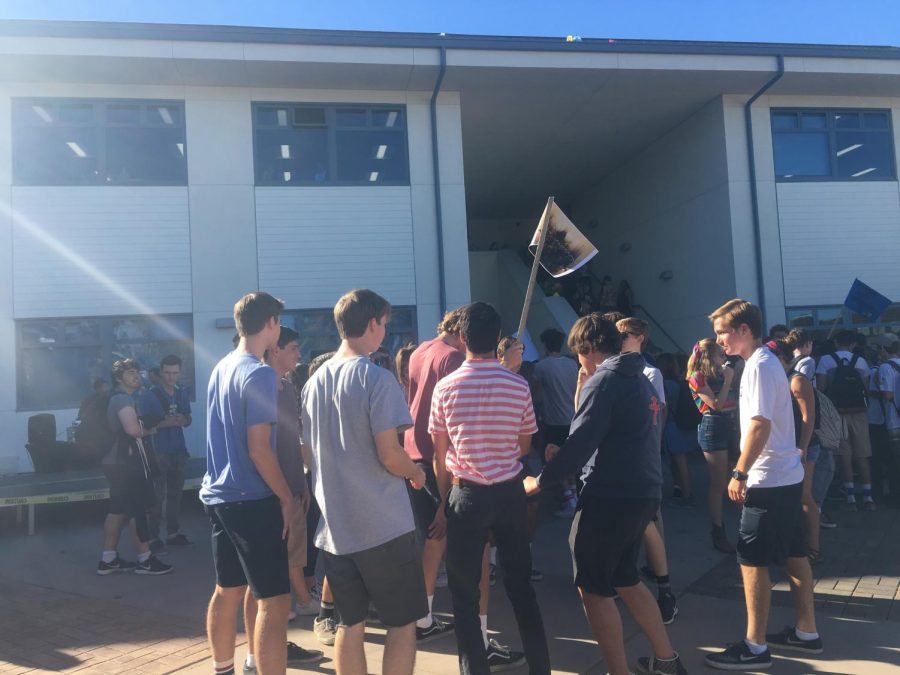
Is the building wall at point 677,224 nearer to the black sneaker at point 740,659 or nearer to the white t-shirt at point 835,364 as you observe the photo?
the white t-shirt at point 835,364

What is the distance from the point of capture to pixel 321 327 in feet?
39.0

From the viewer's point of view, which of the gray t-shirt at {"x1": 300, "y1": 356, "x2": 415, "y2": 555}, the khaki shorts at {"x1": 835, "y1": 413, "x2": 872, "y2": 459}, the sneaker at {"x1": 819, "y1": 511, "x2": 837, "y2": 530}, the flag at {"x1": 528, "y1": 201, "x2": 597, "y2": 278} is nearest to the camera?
the gray t-shirt at {"x1": 300, "y1": 356, "x2": 415, "y2": 555}

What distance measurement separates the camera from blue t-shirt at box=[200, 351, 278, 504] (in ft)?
10.6

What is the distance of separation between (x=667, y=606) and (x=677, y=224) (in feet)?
39.2

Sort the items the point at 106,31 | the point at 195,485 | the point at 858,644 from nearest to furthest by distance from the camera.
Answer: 1. the point at 858,644
2. the point at 195,485
3. the point at 106,31

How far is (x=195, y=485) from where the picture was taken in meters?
8.28

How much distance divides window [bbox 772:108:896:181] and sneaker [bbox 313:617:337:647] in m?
11.8

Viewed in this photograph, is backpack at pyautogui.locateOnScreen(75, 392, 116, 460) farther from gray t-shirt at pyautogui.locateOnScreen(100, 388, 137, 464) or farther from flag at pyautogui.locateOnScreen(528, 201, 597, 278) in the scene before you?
flag at pyautogui.locateOnScreen(528, 201, 597, 278)

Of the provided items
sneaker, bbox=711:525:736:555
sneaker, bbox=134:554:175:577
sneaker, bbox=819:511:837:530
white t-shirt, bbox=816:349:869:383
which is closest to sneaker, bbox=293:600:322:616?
sneaker, bbox=134:554:175:577

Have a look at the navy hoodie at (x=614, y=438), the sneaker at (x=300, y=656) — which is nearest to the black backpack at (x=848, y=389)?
the navy hoodie at (x=614, y=438)

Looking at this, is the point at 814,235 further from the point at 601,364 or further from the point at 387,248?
the point at 601,364

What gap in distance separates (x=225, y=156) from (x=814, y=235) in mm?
10193

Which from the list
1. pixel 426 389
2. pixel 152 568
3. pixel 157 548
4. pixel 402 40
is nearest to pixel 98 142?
pixel 402 40

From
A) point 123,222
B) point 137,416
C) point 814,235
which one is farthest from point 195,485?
point 814,235
